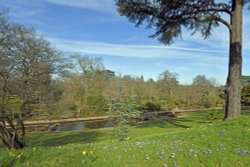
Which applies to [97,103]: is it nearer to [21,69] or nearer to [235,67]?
[21,69]

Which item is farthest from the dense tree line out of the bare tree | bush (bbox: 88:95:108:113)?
bush (bbox: 88:95:108:113)

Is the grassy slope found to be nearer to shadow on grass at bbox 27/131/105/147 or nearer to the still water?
shadow on grass at bbox 27/131/105/147

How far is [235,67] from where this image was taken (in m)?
10.3

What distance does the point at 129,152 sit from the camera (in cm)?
506

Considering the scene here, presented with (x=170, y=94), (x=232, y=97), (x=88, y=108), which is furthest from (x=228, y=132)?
Answer: (x=170, y=94)

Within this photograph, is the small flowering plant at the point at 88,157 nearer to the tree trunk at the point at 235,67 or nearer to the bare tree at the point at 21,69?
the bare tree at the point at 21,69

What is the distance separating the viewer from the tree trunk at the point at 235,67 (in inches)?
402

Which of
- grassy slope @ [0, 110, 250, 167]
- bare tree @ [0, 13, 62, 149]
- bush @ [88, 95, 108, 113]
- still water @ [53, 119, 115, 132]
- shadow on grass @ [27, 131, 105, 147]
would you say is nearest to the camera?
grassy slope @ [0, 110, 250, 167]

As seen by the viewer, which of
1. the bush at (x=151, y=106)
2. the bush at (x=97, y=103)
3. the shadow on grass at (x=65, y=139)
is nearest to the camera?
the shadow on grass at (x=65, y=139)

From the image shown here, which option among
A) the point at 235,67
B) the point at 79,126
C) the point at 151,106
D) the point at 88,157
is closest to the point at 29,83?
the point at 88,157

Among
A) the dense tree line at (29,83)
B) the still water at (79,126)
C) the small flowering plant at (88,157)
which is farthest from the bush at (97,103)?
the small flowering plant at (88,157)

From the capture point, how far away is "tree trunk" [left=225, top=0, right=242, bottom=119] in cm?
1020

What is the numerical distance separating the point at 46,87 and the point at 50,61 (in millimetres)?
1052

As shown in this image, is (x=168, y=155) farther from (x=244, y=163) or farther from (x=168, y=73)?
(x=168, y=73)
